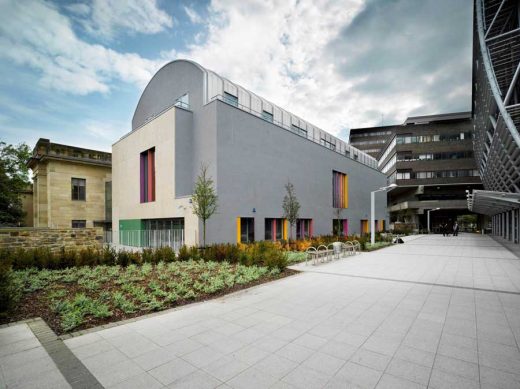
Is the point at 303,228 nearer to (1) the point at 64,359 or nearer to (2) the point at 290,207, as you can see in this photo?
(2) the point at 290,207

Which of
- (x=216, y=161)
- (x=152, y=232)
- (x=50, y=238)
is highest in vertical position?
(x=216, y=161)

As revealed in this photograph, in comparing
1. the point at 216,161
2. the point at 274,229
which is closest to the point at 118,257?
the point at 216,161

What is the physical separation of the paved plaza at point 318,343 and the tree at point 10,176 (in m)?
30.2

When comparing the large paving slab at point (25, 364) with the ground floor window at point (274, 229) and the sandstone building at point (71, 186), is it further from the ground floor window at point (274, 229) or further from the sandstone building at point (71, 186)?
the sandstone building at point (71, 186)

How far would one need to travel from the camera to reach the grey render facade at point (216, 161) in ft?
63.3

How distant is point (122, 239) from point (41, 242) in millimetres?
15774

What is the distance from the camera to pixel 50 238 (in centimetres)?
1243

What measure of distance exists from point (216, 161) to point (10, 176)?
2487cm

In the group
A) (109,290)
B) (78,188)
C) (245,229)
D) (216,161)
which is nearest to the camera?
(109,290)

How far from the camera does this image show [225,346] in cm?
439

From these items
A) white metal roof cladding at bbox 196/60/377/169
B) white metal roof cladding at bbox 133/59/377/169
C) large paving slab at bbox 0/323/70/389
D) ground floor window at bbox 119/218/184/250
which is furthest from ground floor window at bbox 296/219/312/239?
large paving slab at bbox 0/323/70/389

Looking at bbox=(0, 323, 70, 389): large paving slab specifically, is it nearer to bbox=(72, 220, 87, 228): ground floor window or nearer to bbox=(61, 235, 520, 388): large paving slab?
bbox=(61, 235, 520, 388): large paving slab

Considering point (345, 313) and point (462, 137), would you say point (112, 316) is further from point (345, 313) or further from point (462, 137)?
point (462, 137)

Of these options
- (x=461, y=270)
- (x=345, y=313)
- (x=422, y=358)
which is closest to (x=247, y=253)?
(x=345, y=313)
